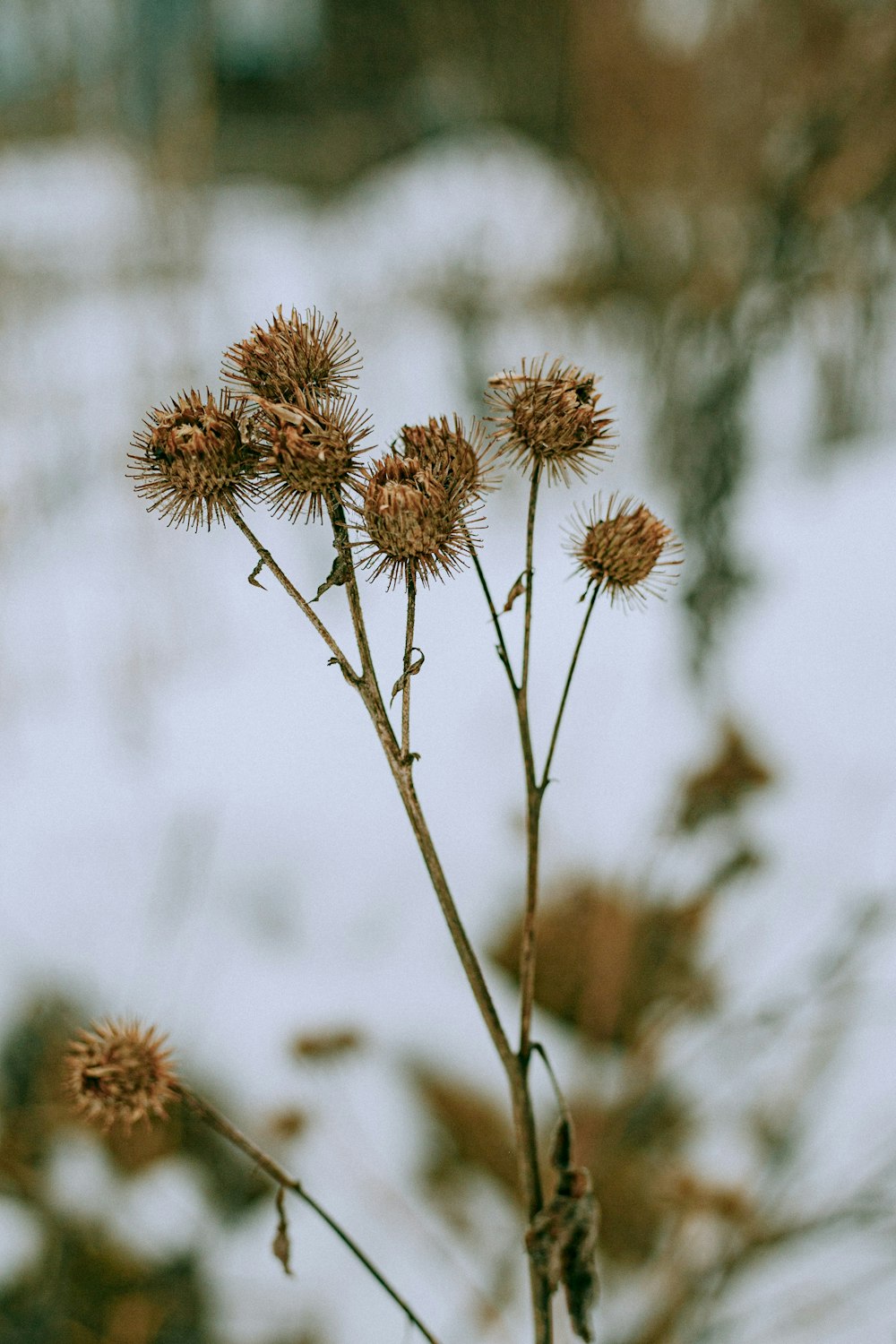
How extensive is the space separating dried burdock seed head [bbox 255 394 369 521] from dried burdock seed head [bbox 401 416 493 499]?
0.08 feet

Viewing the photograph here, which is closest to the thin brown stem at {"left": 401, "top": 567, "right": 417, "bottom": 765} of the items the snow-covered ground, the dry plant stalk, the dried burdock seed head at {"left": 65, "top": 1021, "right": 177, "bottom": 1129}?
the dry plant stalk

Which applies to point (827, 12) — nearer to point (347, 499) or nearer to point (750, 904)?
point (750, 904)

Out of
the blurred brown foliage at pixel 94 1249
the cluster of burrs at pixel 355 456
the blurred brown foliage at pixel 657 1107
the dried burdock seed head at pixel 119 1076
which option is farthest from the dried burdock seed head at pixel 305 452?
the blurred brown foliage at pixel 94 1249

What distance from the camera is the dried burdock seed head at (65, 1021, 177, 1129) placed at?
0.38m

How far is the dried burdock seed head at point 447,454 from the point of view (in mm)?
366

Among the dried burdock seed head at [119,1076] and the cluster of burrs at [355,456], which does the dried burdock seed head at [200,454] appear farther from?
the dried burdock seed head at [119,1076]

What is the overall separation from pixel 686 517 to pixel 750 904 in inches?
29.3

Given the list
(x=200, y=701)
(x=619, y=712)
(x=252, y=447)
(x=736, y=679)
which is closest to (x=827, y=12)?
(x=736, y=679)

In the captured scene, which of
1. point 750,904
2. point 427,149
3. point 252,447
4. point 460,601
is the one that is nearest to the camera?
point 252,447

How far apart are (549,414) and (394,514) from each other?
3.3 inches

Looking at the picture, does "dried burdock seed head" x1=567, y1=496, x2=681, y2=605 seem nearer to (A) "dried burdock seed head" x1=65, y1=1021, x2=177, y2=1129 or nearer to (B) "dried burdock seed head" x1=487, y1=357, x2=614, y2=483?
(B) "dried burdock seed head" x1=487, y1=357, x2=614, y2=483

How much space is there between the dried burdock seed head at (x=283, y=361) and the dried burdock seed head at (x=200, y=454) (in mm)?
12

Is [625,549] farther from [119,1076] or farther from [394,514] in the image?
[119,1076]

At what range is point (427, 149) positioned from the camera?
5.72 m
